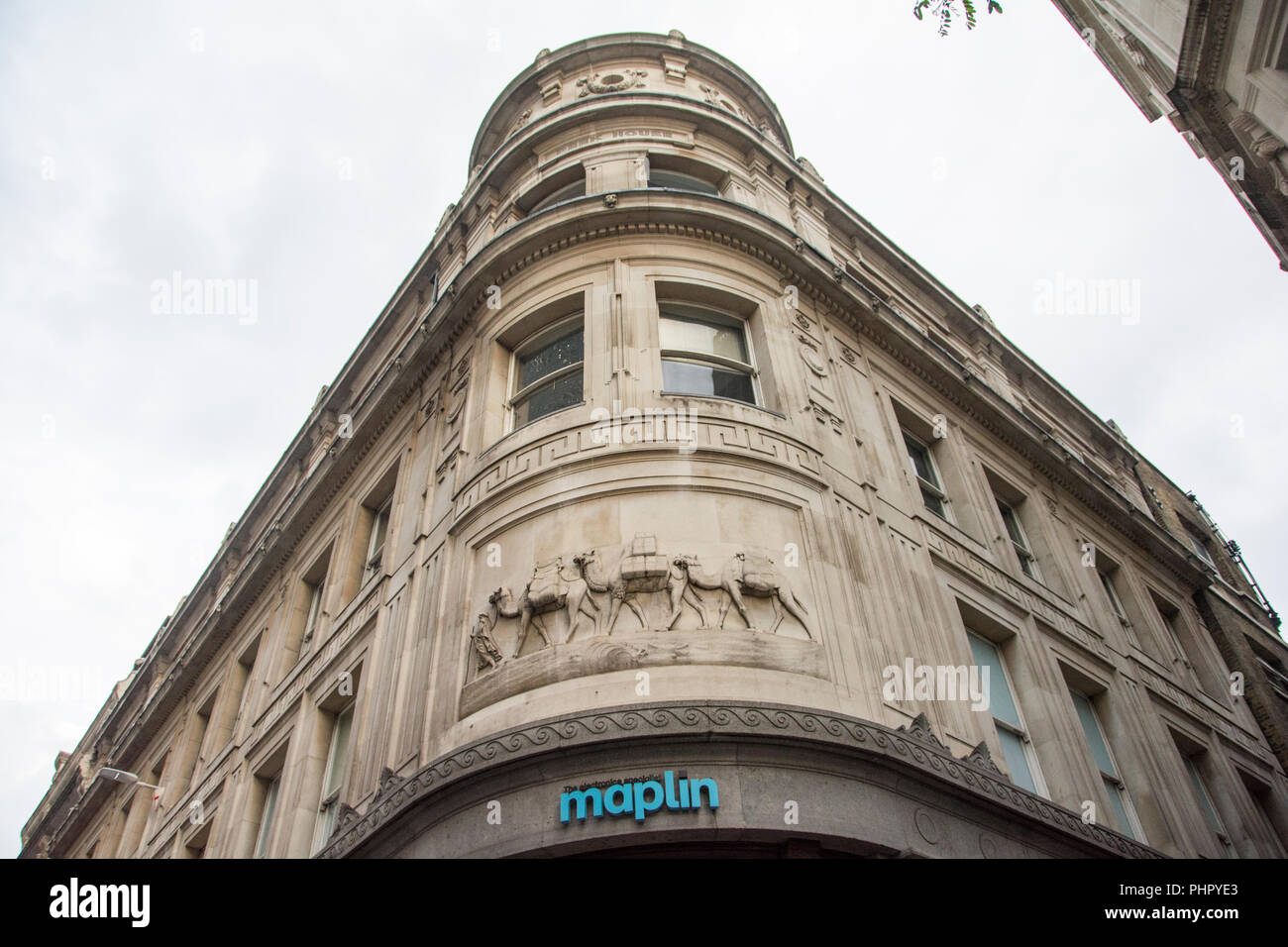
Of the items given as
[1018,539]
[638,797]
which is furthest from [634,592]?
[1018,539]

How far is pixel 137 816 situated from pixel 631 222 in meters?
20.9

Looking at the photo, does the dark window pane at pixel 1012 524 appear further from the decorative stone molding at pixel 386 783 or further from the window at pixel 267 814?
the window at pixel 267 814

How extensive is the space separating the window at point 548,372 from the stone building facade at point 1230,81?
11726 mm

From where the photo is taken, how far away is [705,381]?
15617mm

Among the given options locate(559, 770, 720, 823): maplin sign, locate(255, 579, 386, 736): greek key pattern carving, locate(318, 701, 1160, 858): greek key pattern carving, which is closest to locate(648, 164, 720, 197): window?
locate(255, 579, 386, 736): greek key pattern carving

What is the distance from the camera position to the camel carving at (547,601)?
11.9 m

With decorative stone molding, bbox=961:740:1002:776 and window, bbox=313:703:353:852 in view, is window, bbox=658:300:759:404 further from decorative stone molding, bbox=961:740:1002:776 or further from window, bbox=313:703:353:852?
window, bbox=313:703:353:852

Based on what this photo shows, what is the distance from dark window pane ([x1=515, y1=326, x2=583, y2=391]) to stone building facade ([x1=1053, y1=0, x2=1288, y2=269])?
11839 millimetres

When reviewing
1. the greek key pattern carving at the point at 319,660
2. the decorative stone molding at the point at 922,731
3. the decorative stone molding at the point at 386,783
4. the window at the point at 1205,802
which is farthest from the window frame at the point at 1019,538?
the decorative stone molding at the point at 386,783

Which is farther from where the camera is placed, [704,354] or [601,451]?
[704,354]

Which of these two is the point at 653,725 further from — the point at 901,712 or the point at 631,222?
the point at 631,222

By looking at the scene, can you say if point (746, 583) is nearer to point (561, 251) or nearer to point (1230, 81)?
point (561, 251)

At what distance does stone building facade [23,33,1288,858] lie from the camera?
1060 centimetres

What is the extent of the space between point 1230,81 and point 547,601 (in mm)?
14875
